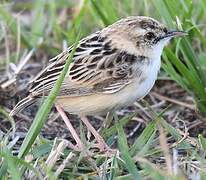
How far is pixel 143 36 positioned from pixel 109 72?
1.18ft

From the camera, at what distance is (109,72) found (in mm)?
4914

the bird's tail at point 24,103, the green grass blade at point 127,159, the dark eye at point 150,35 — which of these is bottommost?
the green grass blade at point 127,159

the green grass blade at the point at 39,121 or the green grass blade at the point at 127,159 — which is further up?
the green grass blade at the point at 39,121

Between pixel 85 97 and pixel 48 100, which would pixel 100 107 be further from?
pixel 48 100

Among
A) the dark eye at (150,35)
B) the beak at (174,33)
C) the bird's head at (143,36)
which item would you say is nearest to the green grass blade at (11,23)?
the bird's head at (143,36)

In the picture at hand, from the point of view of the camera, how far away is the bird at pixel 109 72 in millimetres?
4801

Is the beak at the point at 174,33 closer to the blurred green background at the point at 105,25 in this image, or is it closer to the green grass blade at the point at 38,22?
the blurred green background at the point at 105,25

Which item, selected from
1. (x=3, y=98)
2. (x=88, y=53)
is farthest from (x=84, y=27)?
(x=88, y=53)

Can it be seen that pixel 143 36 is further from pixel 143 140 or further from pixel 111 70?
pixel 143 140

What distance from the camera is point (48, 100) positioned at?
4156 mm

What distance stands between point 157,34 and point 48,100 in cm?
118

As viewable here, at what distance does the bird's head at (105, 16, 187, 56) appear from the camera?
496 cm

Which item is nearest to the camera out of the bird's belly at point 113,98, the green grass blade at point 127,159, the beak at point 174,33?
the green grass blade at point 127,159

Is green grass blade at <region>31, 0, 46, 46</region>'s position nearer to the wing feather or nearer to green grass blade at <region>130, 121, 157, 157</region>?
the wing feather
